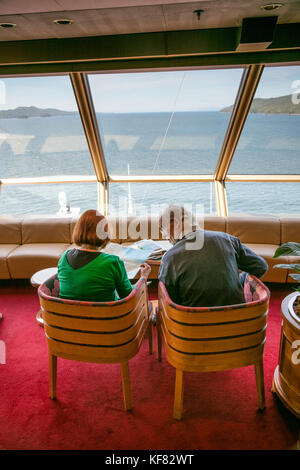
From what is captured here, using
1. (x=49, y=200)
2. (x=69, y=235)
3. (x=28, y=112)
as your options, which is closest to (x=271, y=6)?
(x=69, y=235)

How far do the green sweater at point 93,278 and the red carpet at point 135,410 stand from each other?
73cm

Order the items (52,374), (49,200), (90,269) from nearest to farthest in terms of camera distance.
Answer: (90,269) < (52,374) < (49,200)

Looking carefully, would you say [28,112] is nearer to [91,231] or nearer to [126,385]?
[91,231]

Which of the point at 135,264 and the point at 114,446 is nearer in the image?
the point at 114,446

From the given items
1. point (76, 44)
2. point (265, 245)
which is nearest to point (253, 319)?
point (265, 245)

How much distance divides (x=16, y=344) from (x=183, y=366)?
5.24ft

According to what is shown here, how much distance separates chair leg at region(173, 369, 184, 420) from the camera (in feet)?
6.08

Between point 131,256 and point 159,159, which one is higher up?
point 159,159

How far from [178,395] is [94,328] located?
0.62m

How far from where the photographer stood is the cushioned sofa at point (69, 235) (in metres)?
3.76

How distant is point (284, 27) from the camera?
328cm

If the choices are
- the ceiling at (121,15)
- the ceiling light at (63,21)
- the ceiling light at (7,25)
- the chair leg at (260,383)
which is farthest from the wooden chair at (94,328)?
the ceiling light at (7,25)

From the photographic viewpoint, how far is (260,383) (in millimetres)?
1945

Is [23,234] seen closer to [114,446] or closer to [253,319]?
[114,446]
